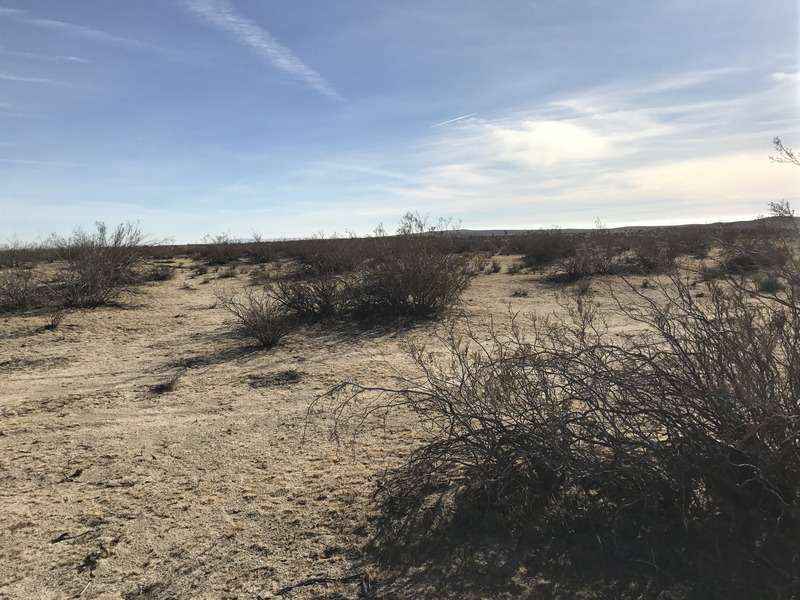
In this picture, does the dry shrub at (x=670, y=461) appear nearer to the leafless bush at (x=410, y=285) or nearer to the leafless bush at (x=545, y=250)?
the leafless bush at (x=410, y=285)

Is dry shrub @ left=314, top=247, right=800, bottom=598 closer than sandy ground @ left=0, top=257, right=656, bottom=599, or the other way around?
dry shrub @ left=314, top=247, right=800, bottom=598

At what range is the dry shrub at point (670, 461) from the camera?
2531 millimetres

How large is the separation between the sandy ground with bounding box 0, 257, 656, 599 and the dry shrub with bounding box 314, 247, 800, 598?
0.61 meters

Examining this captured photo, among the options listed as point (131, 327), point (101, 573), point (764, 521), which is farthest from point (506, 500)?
point (131, 327)

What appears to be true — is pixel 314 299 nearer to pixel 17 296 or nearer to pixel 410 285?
pixel 410 285

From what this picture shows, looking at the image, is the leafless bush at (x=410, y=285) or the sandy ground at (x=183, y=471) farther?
the leafless bush at (x=410, y=285)

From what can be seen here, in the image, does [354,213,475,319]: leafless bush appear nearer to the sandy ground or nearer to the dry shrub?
the sandy ground

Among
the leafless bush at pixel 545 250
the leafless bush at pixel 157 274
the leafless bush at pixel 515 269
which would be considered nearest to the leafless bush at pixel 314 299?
the leafless bush at pixel 157 274

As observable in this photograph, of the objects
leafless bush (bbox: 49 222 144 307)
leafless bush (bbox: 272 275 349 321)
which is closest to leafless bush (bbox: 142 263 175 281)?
leafless bush (bbox: 49 222 144 307)

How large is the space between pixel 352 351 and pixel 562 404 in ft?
17.0

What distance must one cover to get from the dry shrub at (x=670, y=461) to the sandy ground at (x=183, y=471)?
0.61 meters

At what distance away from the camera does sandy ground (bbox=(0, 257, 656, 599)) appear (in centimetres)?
299

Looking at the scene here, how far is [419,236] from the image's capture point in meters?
12.2

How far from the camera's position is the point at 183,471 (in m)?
4.23
